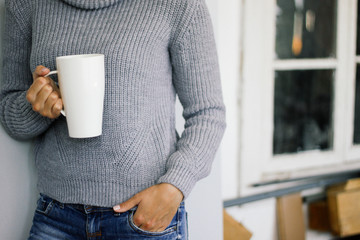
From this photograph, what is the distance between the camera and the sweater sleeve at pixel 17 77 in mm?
922

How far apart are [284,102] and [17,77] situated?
148 cm

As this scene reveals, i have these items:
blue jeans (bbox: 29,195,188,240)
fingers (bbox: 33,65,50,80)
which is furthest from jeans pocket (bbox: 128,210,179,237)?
fingers (bbox: 33,65,50,80)

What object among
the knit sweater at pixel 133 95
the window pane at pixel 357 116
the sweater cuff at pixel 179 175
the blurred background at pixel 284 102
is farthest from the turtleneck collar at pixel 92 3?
the window pane at pixel 357 116

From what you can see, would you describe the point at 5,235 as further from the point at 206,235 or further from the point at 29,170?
the point at 206,235

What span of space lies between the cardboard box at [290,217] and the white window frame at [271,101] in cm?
12

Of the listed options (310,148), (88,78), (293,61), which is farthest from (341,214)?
(88,78)

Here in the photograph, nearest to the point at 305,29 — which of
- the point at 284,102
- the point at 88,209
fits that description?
the point at 284,102

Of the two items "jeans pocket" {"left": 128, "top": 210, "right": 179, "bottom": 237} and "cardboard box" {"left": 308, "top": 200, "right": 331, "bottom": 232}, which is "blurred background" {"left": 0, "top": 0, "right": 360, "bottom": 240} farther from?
"jeans pocket" {"left": 128, "top": 210, "right": 179, "bottom": 237}

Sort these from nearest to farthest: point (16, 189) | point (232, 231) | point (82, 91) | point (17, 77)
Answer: point (82, 91), point (17, 77), point (16, 189), point (232, 231)

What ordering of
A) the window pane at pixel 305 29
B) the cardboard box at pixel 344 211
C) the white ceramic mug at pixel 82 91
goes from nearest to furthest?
the white ceramic mug at pixel 82 91 → the window pane at pixel 305 29 → the cardboard box at pixel 344 211

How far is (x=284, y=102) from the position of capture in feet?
6.98

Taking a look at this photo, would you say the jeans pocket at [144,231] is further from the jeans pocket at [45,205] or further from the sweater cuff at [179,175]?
the jeans pocket at [45,205]

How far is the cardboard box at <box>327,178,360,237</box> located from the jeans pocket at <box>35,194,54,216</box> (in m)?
1.67

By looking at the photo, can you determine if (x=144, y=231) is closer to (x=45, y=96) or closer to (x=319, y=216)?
(x=45, y=96)
